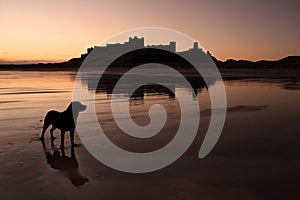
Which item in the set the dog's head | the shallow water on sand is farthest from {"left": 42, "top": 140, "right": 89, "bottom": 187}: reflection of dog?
the dog's head

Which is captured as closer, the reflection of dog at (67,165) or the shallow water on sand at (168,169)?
the shallow water on sand at (168,169)

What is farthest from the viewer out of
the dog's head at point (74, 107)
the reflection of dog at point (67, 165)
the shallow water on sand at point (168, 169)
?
the dog's head at point (74, 107)

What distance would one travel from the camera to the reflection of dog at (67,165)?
6824mm

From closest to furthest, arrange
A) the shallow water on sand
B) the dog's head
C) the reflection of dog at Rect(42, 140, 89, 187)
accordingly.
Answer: the shallow water on sand, the reflection of dog at Rect(42, 140, 89, 187), the dog's head

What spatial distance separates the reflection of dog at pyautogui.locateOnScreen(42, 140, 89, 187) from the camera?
22.4ft

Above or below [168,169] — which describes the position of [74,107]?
above

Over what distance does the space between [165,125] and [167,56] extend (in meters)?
170

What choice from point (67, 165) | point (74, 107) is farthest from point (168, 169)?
point (74, 107)

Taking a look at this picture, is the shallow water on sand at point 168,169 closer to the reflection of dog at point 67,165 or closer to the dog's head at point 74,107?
the reflection of dog at point 67,165

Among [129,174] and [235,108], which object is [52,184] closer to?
[129,174]

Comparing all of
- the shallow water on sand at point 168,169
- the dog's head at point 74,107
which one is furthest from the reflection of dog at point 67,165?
the dog's head at point 74,107

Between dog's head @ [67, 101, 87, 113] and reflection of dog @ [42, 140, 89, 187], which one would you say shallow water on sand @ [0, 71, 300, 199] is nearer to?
reflection of dog @ [42, 140, 89, 187]

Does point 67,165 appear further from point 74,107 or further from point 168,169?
point 168,169

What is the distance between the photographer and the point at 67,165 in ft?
25.7
